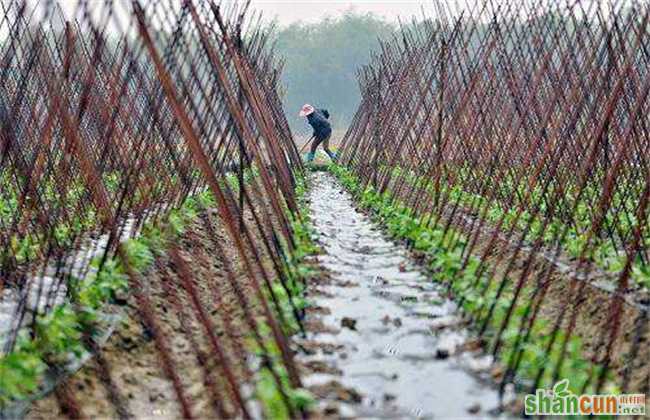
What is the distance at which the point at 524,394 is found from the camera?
3598mm

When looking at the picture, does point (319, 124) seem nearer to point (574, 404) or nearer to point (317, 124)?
point (317, 124)

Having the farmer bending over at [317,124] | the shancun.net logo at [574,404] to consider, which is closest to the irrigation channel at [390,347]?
the shancun.net logo at [574,404]

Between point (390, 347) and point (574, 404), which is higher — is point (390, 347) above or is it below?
below

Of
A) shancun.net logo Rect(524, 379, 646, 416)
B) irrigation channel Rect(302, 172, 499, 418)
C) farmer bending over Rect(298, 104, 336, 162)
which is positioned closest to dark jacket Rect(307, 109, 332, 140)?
farmer bending over Rect(298, 104, 336, 162)

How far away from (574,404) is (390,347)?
1284 millimetres

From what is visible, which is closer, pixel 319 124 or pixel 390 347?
pixel 390 347

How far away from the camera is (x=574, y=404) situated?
3412 millimetres

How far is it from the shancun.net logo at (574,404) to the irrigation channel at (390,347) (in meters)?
0.19

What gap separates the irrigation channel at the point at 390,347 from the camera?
11.8ft

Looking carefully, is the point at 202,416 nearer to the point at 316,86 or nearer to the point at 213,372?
the point at 213,372

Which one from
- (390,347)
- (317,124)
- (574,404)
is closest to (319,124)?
(317,124)

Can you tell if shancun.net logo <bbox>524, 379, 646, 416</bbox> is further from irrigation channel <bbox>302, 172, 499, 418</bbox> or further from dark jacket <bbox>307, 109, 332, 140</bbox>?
dark jacket <bbox>307, 109, 332, 140</bbox>

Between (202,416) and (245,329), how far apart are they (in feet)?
4.59

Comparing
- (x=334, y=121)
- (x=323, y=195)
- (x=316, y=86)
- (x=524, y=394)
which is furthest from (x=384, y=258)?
(x=316, y=86)
